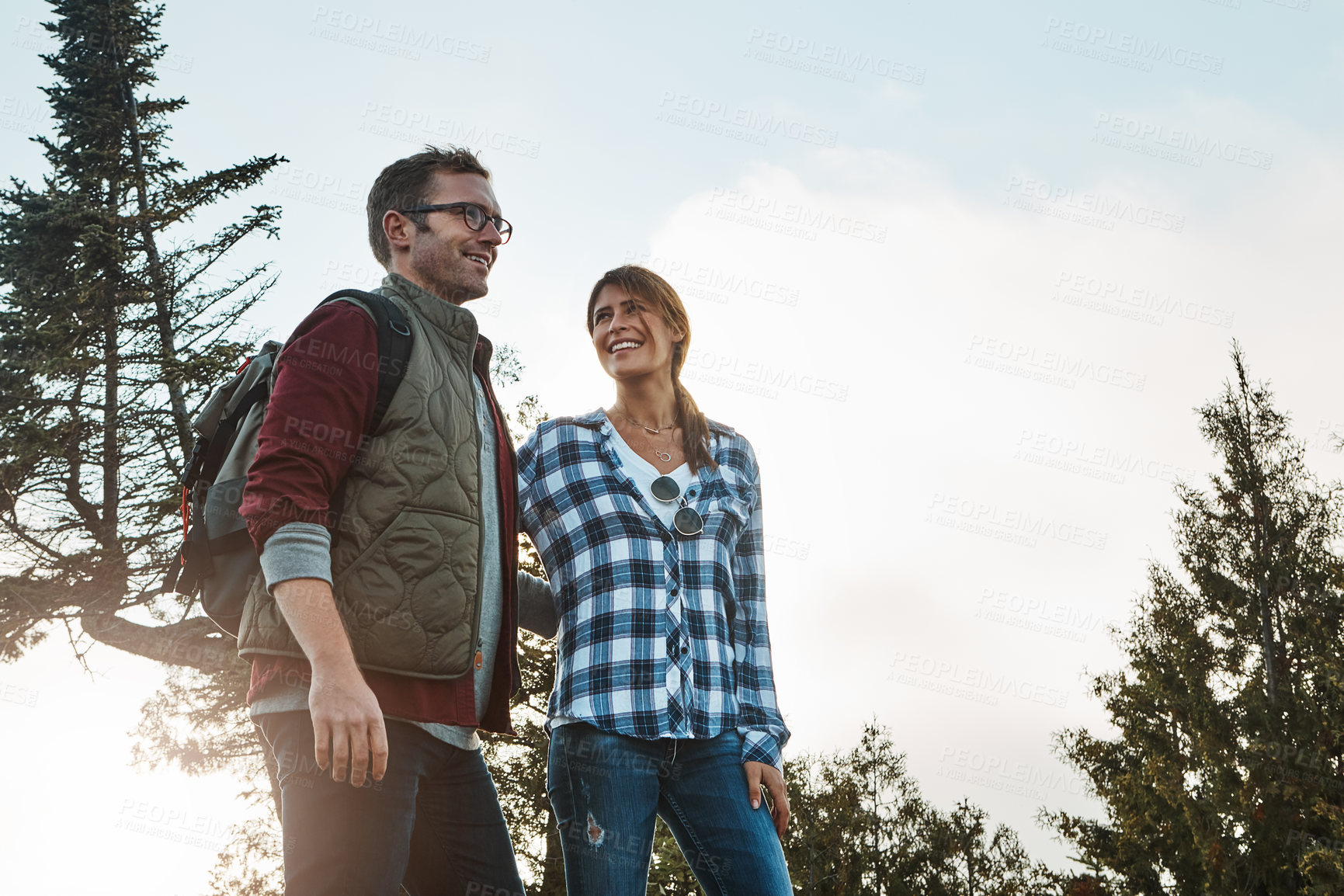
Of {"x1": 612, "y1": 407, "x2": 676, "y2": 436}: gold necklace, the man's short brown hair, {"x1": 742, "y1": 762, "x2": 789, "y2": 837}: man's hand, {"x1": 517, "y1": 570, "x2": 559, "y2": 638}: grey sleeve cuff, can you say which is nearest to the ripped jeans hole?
{"x1": 742, "y1": 762, "x2": 789, "y2": 837}: man's hand

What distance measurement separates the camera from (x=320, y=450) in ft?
6.68

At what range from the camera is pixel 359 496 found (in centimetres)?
212

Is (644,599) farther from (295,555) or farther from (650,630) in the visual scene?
(295,555)

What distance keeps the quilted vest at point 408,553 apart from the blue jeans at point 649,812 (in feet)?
2.33

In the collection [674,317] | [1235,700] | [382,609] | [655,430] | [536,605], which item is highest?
[1235,700]

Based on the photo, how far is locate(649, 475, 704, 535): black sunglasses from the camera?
3.07m

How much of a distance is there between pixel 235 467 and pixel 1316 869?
25487 millimetres

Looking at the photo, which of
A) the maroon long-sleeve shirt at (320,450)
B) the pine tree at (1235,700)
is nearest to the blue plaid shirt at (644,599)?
the maroon long-sleeve shirt at (320,450)

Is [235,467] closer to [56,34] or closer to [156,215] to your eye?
[156,215]

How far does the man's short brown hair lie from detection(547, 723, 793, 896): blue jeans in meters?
1.42

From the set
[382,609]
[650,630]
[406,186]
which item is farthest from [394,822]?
[406,186]

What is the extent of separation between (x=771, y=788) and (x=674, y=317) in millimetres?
1553

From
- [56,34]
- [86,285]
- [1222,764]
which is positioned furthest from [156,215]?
[1222,764]

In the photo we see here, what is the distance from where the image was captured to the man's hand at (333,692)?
185 centimetres
